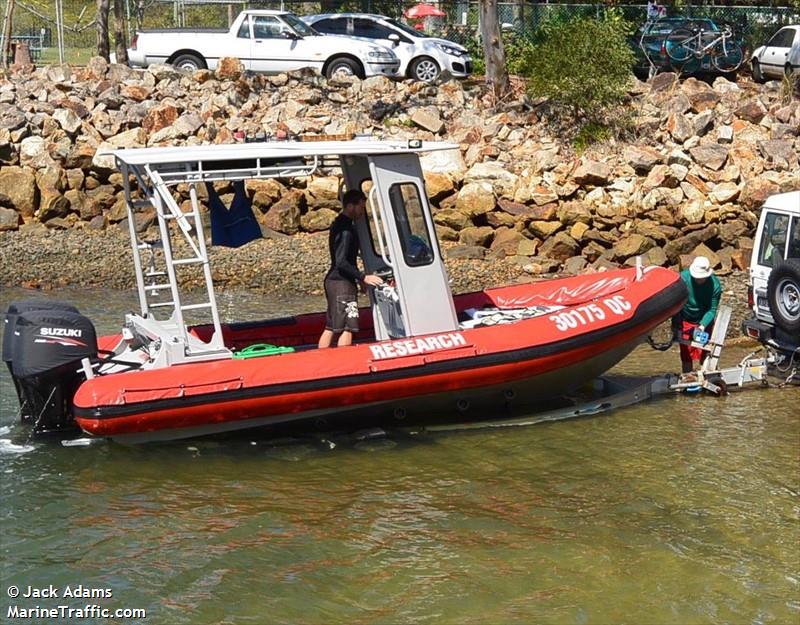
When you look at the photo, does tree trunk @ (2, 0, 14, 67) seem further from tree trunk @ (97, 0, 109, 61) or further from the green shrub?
the green shrub

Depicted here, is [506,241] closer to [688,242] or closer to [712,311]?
[688,242]

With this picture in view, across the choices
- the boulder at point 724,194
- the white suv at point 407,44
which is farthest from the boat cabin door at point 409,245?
the white suv at point 407,44

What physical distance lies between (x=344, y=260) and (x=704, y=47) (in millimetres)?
15798

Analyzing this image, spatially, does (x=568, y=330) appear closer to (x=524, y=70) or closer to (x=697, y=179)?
(x=697, y=179)

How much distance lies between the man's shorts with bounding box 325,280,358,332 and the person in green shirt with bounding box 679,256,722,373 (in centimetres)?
286

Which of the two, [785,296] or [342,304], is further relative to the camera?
[785,296]

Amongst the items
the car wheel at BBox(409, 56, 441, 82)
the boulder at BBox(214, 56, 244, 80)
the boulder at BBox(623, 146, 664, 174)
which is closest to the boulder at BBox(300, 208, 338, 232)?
the boulder at BBox(623, 146, 664, 174)

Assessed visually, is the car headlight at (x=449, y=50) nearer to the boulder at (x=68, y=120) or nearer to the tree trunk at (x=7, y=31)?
the boulder at (x=68, y=120)

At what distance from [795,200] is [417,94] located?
11161 millimetres

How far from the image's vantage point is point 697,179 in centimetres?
1681

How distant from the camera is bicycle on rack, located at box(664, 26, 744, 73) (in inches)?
924

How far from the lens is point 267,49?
75.3ft

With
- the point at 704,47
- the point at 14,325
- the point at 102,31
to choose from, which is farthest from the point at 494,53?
the point at 14,325

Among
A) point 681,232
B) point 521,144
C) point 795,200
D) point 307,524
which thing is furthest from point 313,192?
point 307,524
